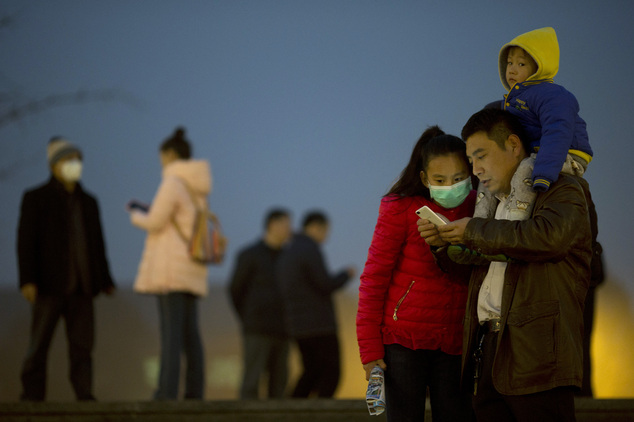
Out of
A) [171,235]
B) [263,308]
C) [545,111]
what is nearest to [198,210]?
[171,235]

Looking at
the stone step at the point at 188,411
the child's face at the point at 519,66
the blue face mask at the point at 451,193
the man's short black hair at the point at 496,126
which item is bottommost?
the stone step at the point at 188,411

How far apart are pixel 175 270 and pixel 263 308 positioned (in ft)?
4.80

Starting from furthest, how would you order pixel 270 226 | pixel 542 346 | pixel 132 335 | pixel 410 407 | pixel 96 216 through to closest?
pixel 132 335, pixel 270 226, pixel 96 216, pixel 410 407, pixel 542 346

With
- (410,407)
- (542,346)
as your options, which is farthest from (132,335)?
(542,346)

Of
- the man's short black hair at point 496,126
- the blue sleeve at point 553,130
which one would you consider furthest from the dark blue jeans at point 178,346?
the blue sleeve at point 553,130

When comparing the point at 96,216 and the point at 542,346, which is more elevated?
the point at 96,216

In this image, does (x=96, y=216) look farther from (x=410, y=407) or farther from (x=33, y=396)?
(x=410, y=407)

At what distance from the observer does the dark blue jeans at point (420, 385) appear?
2869mm

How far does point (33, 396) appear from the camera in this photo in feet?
16.6

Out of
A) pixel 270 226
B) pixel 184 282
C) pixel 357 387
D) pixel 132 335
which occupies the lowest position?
pixel 357 387

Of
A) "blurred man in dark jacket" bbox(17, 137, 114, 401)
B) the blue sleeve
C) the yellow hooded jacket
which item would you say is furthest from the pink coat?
the blue sleeve

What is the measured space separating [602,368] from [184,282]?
3.28 metres

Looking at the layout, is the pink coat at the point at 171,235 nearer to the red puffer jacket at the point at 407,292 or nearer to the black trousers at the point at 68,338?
the black trousers at the point at 68,338

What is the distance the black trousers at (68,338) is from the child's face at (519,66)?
3.47 meters
